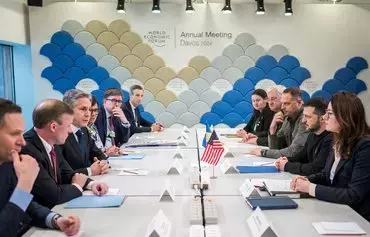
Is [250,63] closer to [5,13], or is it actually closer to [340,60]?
[340,60]

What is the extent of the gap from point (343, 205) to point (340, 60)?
506 centimetres

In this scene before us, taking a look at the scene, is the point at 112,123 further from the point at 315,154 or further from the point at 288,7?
the point at 288,7

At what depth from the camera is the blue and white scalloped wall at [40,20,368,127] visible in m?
6.57

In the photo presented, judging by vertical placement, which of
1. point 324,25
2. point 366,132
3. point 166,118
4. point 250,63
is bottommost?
point 166,118

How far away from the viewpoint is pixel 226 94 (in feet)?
22.1

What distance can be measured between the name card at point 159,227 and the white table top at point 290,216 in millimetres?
256

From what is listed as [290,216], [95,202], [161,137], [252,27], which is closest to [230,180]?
[290,216]

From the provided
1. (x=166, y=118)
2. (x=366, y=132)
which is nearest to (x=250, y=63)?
(x=166, y=118)

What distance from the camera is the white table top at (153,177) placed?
259 centimetres

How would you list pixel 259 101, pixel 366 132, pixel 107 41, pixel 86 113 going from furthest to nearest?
pixel 107 41 → pixel 259 101 → pixel 86 113 → pixel 366 132

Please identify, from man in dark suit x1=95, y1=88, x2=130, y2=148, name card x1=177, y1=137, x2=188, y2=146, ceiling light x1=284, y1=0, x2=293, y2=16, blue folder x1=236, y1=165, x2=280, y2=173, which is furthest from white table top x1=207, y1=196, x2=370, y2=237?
ceiling light x1=284, y1=0, x2=293, y2=16

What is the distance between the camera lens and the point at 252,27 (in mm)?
6664

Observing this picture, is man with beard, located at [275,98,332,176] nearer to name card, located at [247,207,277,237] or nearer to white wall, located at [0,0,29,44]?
name card, located at [247,207,277,237]

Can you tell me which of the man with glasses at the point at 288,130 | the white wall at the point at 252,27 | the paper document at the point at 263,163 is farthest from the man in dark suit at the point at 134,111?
the paper document at the point at 263,163
